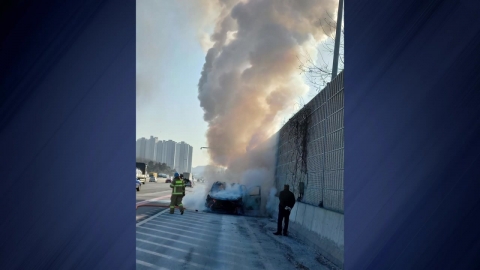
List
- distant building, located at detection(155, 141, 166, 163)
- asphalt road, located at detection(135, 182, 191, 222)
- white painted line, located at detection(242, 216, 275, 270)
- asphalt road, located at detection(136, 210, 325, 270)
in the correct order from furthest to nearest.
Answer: distant building, located at detection(155, 141, 166, 163) → asphalt road, located at detection(135, 182, 191, 222) → white painted line, located at detection(242, 216, 275, 270) → asphalt road, located at detection(136, 210, 325, 270)

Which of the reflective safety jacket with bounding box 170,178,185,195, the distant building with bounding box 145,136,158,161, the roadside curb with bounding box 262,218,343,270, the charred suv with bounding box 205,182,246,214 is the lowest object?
the roadside curb with bounding box 262,218,343,270

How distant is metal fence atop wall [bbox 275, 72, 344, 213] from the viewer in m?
9.41

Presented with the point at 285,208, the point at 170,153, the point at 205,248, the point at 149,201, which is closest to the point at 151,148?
the point at 170,153

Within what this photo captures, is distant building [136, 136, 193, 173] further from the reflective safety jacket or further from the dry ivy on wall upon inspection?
the dry ivy on wall

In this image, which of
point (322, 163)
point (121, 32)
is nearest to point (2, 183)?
point (121, 32)

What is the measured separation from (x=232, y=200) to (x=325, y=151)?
25.1 ft

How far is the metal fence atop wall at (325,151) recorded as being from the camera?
9.41 m

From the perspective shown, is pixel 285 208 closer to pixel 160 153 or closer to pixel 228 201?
pixel 228 201

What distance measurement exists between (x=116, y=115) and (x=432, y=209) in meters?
3.05

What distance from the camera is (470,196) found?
11.5ft

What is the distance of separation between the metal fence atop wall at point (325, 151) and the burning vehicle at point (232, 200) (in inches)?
144

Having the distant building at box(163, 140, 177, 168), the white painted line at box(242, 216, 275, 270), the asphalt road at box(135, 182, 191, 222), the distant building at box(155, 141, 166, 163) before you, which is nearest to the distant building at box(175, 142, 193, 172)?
the distant building at box(163, 140, 177, 168)

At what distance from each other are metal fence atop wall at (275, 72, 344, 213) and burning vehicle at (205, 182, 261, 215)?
365 cm

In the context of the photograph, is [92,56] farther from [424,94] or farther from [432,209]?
[432,209]
